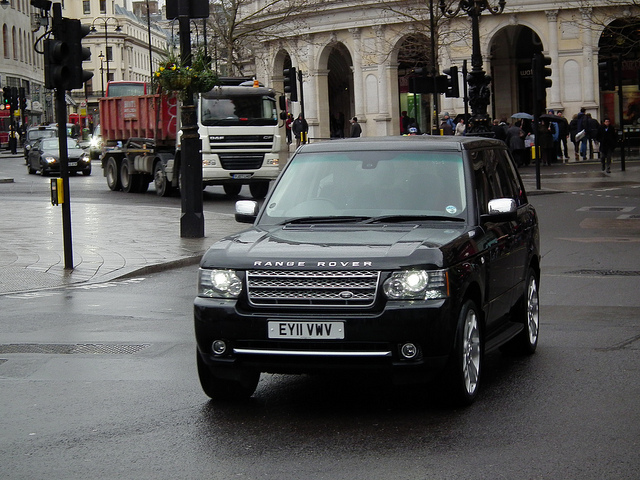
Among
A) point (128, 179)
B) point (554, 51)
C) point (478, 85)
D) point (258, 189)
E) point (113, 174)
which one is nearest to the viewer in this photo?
point (258, 189)

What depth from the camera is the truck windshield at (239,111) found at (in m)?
29.6

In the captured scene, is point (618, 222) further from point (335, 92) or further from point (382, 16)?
point (335, 92)

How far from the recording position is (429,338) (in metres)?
6.71

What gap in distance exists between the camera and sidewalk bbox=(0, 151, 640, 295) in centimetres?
1497

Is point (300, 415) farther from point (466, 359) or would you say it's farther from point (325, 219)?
point (325, 219)

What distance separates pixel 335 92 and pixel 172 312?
63634mm

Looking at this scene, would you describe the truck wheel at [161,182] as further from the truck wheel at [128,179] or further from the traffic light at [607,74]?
the traffic light at [607,74]

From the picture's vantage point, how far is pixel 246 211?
27.2 feet

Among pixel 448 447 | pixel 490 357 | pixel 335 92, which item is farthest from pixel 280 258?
pixel 335 92

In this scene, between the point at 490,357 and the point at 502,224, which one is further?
the point at 490,357

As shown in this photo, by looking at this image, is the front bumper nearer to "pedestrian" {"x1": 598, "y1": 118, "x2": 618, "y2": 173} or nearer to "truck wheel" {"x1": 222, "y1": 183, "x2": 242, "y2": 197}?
"truck wheel" {"x1": 222, "y1": 183, "x2": 242, "y2": 197}

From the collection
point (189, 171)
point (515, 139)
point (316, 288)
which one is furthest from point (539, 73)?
point (316, 288)

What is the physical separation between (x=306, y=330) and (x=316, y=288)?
246 mm

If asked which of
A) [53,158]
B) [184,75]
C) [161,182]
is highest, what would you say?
[184,75]
